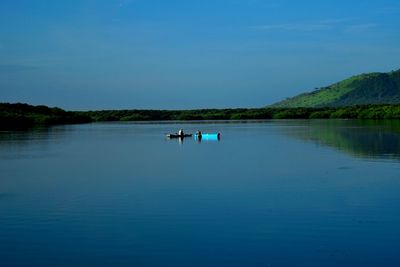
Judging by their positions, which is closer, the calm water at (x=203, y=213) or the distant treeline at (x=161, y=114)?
the calm water at (x=203, y=213)

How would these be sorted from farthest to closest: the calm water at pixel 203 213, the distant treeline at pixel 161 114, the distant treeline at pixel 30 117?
1. the distant treeline at pixel 161 114
2. the distant treeline at pixel 30 117
3. the calm water at pixel 203 213

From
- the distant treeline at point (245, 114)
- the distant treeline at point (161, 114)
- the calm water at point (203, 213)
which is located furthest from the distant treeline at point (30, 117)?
the calm water at point (203, 213)

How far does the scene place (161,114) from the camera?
5802 inches

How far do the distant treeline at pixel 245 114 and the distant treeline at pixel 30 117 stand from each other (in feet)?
75.1

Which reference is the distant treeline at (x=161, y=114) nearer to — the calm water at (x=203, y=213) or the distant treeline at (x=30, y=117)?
the distant treeline at (x=30, y=117)

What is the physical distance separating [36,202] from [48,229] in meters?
3.94

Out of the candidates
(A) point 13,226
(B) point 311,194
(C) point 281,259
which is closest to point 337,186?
(B) point 311,194

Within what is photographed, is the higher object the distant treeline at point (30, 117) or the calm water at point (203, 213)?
the distant treeline at point (30, 117)

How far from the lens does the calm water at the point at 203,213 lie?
11.1 metres

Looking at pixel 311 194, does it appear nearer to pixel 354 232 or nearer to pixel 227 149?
pixel 354 232

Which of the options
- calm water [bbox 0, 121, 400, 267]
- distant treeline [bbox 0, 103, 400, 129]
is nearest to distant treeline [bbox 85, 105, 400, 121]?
distant treeline [bbox 0, 103, 400, 129]

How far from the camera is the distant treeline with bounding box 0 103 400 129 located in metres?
90.0

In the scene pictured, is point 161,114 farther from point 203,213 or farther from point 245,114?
point 203,213

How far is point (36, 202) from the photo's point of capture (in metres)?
17.2
